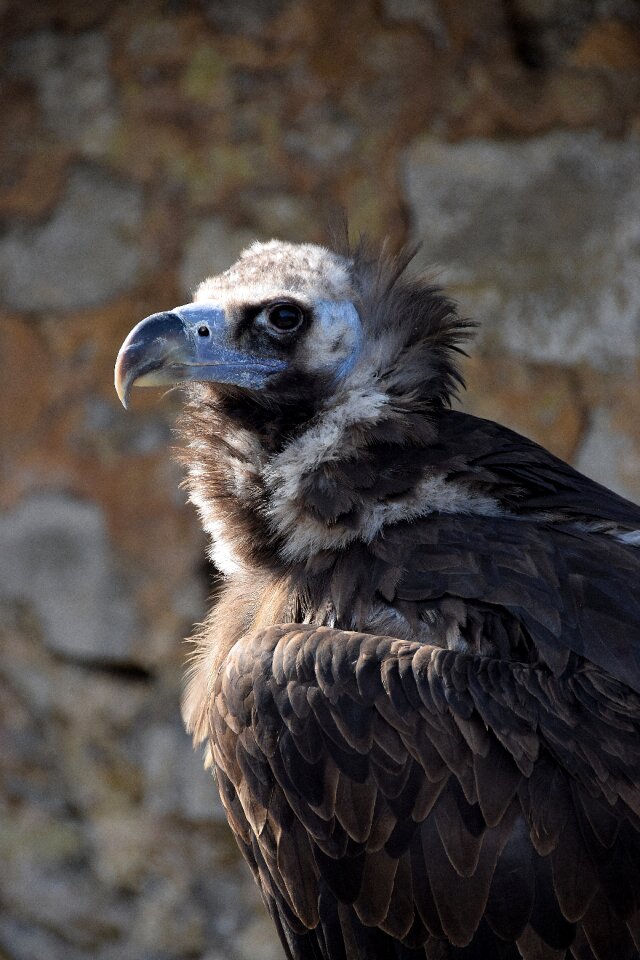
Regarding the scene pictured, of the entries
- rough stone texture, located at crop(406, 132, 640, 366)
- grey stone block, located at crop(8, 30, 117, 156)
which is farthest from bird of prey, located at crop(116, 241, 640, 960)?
grey stone block, located at crop(8, 30, 117, 156)

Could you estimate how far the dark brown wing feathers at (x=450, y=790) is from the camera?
5.31 ft

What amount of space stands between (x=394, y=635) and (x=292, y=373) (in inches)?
18.5

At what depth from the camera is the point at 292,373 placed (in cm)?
206

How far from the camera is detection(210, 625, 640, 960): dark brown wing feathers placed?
1617 millimetres

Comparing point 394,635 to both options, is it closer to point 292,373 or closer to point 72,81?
point 292,373

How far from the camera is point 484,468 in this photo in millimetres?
1970

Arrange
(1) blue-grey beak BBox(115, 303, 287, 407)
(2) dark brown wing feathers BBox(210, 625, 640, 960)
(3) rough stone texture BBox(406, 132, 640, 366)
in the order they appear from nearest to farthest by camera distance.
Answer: (2) dark brown wing feathers BBox(210, 625, 640, 960)
(1) blue-grey beak BBox(115, 303, 287, 407)
(3) rough stone texture BBox(406, 132, 640, 366)

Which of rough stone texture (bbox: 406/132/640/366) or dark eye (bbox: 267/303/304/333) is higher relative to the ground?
rough stone texture (bbox: 406/132/640/366)

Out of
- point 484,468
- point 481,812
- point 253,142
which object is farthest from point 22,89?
point 481,812

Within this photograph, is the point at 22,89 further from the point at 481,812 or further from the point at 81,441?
the point at 481,812

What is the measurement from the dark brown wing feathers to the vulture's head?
0.31 meters

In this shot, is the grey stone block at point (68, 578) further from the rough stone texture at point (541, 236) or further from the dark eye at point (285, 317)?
the dark eye at point (285, 317)

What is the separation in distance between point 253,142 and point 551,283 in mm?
782

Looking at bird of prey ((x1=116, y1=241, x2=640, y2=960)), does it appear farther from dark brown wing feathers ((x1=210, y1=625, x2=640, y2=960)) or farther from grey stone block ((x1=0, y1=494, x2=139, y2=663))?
grey stone block ((x1=0, y1=494, x2=139, y2=663))
